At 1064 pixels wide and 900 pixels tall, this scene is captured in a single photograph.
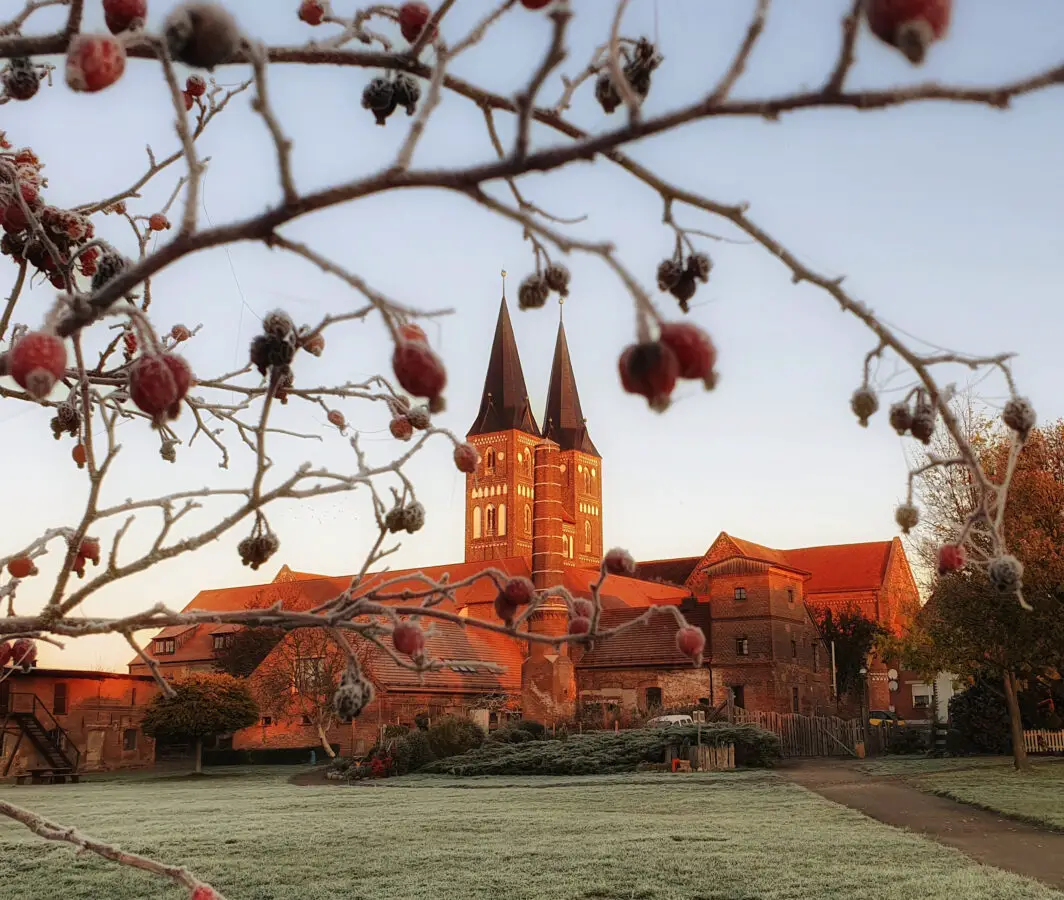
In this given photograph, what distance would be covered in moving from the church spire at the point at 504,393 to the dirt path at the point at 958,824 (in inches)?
1832

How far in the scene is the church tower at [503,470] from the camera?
222ft

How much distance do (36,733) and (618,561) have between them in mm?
36102

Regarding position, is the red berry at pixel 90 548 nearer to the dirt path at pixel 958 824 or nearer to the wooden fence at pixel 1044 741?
the dirt path at pixel 958 824

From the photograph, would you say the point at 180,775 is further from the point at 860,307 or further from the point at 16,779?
the point at 860,307

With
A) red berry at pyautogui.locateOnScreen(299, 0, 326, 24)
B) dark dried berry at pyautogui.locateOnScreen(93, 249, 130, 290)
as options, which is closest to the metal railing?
red berry at pyautogui.locateOnScreen(299, 0, 326, 24)

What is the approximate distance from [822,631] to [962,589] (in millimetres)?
24977

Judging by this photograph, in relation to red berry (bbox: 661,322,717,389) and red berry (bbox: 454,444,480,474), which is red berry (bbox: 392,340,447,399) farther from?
red berry (bbox: 454,444,480,474)

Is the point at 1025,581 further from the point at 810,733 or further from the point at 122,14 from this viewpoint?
the point at 122,14

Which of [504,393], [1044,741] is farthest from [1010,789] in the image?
[504,393]

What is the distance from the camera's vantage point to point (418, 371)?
1265 millimetres

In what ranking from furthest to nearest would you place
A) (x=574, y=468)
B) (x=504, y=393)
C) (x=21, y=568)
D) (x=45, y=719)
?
(x=574, y=468)
(x=504, y=393)
(x=45, y=719)
(x=21, y=568)

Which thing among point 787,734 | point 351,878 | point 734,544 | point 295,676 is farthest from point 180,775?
point 351,878

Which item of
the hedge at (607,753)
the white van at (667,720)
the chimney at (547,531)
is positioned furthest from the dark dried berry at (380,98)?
the chimney at (547,531)

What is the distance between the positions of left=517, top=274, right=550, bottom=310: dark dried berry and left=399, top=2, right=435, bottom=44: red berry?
625 mm
